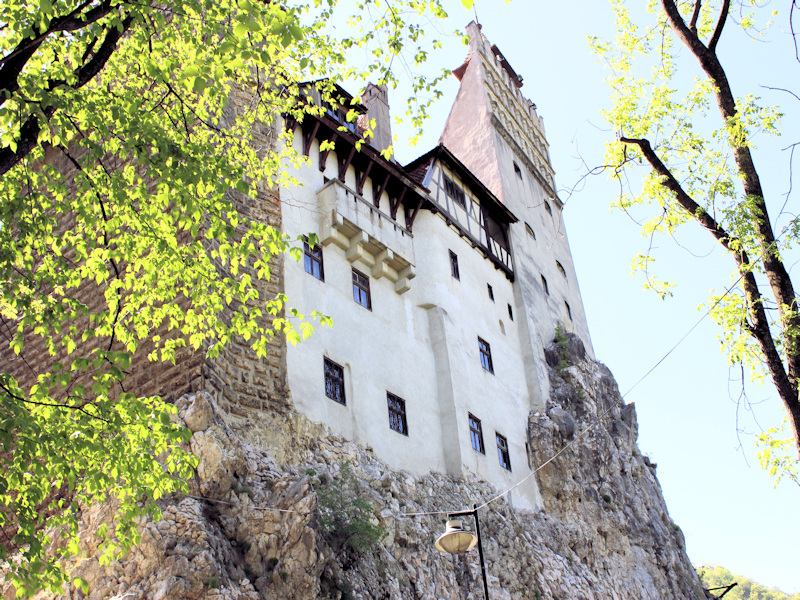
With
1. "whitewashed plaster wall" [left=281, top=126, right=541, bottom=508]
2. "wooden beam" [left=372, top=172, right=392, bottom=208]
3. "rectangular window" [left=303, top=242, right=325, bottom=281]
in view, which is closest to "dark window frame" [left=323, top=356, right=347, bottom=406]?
"whitewashed plaster wall" [left=281, top=126, right=541, bottom=508]

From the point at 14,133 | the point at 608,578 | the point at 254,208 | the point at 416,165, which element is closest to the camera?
the point at 14,133

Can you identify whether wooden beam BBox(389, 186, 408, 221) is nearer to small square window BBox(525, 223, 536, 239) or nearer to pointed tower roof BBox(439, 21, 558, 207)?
pointed tower roof BBox(439, 21, 558, 207)

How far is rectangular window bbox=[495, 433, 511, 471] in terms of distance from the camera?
845 inches

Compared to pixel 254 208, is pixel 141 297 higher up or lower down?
lower down

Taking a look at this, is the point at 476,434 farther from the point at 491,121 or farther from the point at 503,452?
the point at 491,121

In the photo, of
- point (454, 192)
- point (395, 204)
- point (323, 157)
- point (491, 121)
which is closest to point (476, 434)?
point (395, 204)

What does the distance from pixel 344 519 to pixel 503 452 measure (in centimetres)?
848

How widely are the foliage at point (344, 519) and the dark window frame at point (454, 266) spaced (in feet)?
31.0

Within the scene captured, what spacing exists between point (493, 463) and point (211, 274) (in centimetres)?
1281

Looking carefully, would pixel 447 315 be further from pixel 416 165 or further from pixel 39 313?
pixel 39 313

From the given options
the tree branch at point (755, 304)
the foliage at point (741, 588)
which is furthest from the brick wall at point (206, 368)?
the foliage at point (741, 588)

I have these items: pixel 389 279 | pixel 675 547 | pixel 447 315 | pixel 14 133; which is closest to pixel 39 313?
pixel 14 133

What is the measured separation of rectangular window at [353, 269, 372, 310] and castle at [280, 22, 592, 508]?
4 centimetres

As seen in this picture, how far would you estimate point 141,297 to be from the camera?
9602 mm
